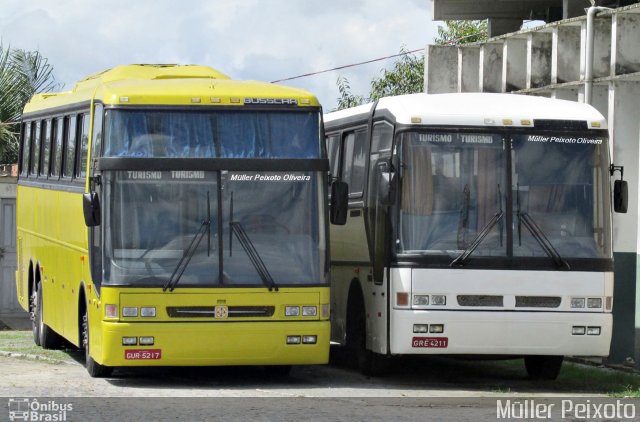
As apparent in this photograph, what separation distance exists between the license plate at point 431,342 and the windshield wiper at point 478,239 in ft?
2.64

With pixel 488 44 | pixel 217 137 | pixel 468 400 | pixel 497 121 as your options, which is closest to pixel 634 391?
pixel 468 400

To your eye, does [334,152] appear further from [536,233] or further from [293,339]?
[293,339]

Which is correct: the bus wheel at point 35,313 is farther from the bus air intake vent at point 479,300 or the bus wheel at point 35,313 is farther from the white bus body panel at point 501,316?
the bus air intake vent at point 479,300

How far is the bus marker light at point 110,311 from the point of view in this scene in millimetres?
16703

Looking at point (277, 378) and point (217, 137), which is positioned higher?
point (217, 137)

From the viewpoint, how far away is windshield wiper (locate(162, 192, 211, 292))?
1678 cm

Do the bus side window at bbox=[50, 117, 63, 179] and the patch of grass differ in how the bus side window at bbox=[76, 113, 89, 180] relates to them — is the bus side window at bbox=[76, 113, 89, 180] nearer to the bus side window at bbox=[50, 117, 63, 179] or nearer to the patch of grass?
the bus side window at bbox=[50, 117, 63, 179]

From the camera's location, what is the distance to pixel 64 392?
16.1 metres

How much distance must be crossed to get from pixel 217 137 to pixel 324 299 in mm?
2099

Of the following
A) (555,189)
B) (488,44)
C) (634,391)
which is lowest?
(634,391)

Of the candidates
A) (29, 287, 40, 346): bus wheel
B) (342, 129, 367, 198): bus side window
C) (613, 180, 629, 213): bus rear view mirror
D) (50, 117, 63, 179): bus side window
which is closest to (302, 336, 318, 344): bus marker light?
(342, 129, 367, 198): bus side window

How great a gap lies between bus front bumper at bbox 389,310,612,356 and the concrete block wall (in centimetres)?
290

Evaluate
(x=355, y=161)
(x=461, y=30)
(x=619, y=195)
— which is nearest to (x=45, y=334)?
(x=355, y=161)

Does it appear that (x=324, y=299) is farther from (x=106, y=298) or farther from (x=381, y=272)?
(x=106, y=298)
